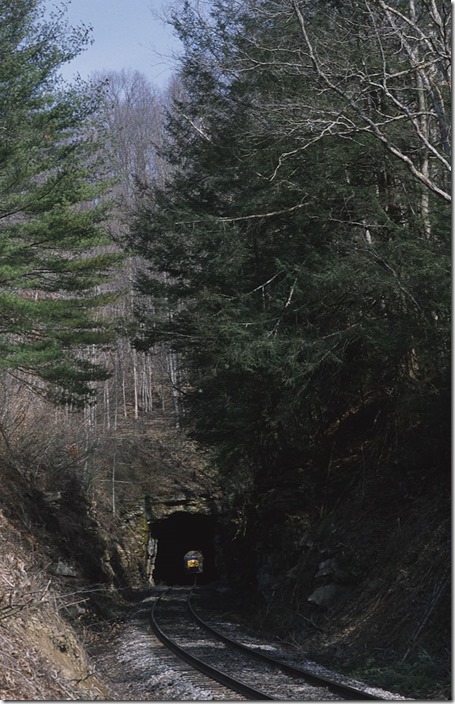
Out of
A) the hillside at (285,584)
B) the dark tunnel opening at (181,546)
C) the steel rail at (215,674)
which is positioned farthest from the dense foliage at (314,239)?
the dark tunnel opening at (181,546)

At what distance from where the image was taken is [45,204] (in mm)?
17031

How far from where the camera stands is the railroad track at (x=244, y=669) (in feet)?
31.8

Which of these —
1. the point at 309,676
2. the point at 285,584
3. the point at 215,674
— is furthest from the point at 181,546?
the point at 309,676

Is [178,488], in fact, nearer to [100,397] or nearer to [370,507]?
[100,397]

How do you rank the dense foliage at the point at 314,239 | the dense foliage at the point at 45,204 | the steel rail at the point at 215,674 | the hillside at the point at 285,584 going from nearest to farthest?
the hillside at the point at 285,584
the steel rail at the point at 215,674
the dense foliage at the point at 314,239
the dense foliage at the point at 45,204

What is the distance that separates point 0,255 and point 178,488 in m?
19.5

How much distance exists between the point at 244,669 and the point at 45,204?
393 inches

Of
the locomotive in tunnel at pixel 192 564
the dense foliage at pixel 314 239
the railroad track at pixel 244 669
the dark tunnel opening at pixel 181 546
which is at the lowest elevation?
the locomotive in tunnel at pixel 192 564

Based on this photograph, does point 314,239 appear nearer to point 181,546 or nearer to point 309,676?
point 309,676

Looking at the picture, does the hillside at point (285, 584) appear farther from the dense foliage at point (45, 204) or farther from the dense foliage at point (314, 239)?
the dense foliage at point (45, 204)

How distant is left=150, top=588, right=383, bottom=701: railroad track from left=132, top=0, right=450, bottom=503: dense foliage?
4000 mm

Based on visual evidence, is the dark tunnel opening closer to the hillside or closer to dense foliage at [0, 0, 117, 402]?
the hillside

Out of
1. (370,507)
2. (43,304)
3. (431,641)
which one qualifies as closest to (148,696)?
(431,641)

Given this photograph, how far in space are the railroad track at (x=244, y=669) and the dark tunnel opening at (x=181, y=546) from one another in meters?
21.3
